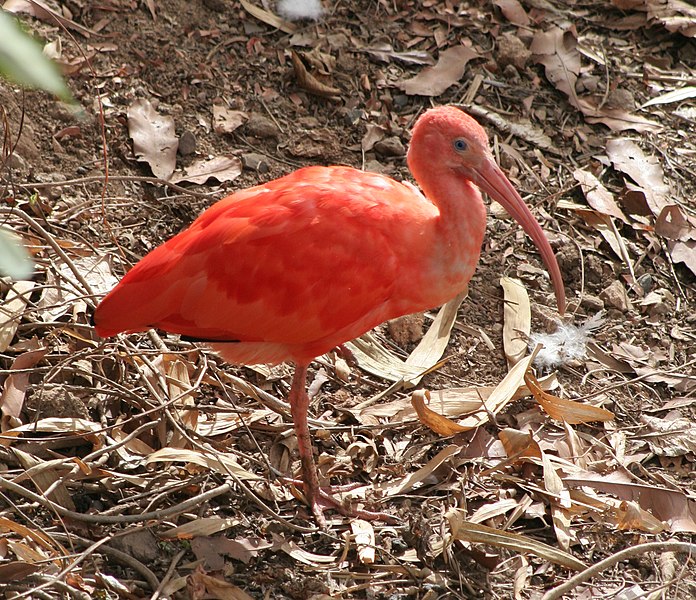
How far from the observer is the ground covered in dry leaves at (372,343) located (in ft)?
11.9

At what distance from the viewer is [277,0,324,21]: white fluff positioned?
5.84m

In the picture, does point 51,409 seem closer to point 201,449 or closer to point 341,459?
point 201,449

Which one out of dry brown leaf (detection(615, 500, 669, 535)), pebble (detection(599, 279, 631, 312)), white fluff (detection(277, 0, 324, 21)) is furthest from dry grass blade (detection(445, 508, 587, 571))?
white fluff (detection(277, 0, 324, 21))

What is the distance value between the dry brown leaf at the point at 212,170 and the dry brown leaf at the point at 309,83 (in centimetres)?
76

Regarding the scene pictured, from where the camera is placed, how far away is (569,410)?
13.9ft

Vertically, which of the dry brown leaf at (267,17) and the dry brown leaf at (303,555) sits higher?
the dry brown leaf at (267,17)

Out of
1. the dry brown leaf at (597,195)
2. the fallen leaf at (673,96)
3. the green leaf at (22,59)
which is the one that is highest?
the green leaf at (22,59)

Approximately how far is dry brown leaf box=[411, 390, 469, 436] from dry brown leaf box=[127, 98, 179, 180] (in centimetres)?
205

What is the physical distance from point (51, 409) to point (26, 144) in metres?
1.68

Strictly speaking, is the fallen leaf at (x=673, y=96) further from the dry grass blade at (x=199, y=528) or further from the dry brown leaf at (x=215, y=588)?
the dry brown leaf at (x=215, y=588)

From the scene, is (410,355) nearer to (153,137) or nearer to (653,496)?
(653,496)

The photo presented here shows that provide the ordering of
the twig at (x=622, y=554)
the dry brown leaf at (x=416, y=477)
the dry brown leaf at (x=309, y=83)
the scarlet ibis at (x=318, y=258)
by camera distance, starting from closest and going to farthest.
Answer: the twig at (x=622, y=554) < the scarlet ibis at (x=318, y=258) < the dry brown leaf at (x=416, y=477) < the dry brown leaf at (x=309, y=83)

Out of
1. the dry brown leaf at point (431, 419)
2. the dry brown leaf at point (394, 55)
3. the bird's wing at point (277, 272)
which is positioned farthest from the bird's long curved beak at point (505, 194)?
the dry brown leaf at point (394, 55)

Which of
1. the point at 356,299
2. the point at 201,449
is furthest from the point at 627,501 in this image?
the point at 201,449
